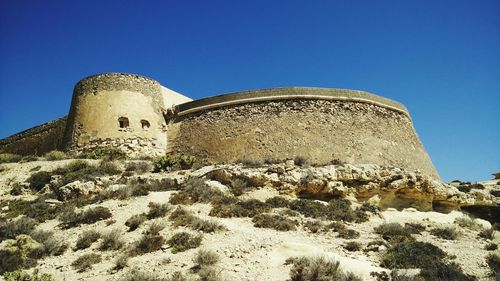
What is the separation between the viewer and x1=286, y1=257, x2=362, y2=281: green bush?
7.81m

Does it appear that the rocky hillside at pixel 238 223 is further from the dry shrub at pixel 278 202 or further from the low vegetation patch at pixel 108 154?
the low vegetation patch at pixel 108 154

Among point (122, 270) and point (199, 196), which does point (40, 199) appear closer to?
point (199, 196)

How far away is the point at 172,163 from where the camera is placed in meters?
16.5

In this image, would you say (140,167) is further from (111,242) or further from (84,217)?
(111,242)

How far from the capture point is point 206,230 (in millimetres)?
10172

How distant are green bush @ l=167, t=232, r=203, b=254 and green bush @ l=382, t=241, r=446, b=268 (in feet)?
13.9

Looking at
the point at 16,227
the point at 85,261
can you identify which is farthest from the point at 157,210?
the point at 16,227

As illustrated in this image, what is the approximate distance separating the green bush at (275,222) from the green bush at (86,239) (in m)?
4.11

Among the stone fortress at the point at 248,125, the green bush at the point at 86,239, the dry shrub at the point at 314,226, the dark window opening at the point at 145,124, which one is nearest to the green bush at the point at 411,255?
the dry shrub at the point at 314,226

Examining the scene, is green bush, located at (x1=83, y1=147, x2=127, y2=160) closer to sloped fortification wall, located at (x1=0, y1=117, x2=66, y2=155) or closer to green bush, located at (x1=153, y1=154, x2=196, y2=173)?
green bush, located at (x1=153, y1=154, x2=196, y2=173)

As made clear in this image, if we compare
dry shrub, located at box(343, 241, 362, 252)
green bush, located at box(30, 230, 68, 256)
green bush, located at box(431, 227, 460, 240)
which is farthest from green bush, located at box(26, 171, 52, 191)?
green bush, located at box(431, 227, 460, 240)

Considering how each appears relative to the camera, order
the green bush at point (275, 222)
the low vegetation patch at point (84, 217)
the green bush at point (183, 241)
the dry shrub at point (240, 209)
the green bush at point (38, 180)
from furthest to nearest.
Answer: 1. the green bush at point (38, 180)
2. the dry shrub at point (240, 209)
3. the low vegetation patch at point (84, 217)
4. the green bush at point (275, 222)
5. the green bush at point (183, 241)

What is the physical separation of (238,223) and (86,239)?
3883 mm

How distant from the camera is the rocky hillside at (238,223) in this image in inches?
338
